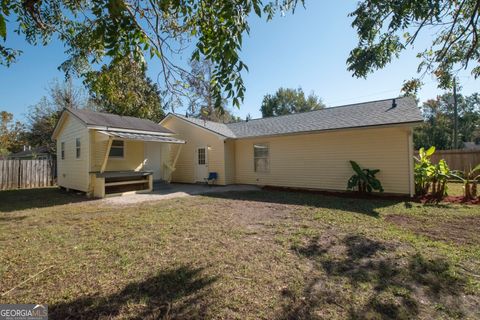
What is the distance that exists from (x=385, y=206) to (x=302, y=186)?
165 inches

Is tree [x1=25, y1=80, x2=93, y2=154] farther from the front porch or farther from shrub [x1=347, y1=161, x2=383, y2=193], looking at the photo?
shrub [x1=347, y1=161, x2=383, y2=193]

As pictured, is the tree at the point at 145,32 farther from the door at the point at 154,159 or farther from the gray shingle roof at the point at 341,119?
the door at the point at 154,159

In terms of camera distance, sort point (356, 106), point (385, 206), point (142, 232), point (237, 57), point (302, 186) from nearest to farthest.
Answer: point (237, 57), point (142, 232), point (385, 206), point (302, 186), point (356, 106)

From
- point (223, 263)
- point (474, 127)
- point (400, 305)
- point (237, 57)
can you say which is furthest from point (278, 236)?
point (474, 127)

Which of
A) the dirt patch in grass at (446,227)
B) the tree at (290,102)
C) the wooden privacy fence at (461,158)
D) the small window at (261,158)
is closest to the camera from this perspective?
the dirt patch in grass at (446,227)

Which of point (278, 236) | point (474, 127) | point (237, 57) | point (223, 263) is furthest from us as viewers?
point (474, 127)

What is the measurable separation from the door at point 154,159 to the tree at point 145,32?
728 centimetres

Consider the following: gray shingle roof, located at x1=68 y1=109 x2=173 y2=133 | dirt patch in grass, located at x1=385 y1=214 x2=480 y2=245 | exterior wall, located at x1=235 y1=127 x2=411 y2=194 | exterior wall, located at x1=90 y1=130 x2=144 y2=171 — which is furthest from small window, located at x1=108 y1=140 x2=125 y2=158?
dirt patch in grass, located at x1=385 y1=214 x2=480 y2=245

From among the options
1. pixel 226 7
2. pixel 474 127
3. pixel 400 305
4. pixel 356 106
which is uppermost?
pixel 474 127

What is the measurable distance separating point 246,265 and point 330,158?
8204 mm

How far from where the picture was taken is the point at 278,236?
15.2 feet

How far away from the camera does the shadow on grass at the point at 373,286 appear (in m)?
2.41

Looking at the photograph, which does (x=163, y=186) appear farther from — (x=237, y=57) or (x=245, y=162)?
(x=237, y=57)

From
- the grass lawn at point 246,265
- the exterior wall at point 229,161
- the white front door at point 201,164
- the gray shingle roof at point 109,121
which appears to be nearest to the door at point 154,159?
the gray shingle roof at point 109,121
